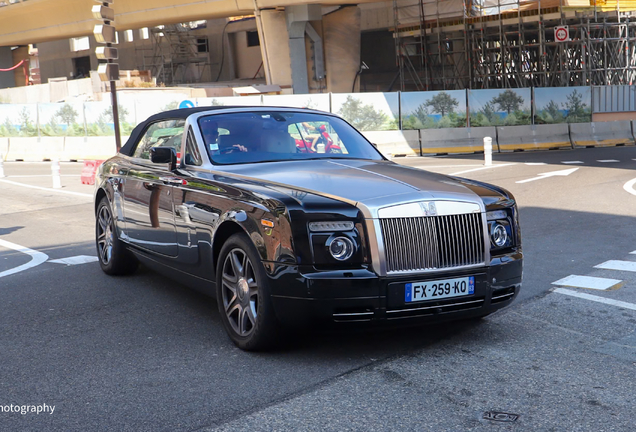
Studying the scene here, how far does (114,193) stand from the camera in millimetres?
7668

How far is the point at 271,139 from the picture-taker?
20.5 ft

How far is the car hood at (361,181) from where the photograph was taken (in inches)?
193

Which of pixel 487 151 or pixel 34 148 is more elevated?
pixel 34 148

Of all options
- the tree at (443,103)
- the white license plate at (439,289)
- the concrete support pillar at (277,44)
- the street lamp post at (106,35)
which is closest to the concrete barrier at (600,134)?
the tree at (443,103)

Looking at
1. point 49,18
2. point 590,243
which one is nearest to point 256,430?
point 590,243

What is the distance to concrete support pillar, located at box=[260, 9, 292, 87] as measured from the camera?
39812mm

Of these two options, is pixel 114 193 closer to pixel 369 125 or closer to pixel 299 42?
pixel 369 125

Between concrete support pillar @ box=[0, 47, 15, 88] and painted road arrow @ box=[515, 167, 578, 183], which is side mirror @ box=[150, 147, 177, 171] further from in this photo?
concrete support pillar @ box=[0, 47, 15, 88]

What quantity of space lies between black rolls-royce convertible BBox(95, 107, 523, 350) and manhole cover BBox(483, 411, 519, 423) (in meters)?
0.96

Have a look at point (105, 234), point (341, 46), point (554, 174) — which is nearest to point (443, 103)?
point (554, 174)

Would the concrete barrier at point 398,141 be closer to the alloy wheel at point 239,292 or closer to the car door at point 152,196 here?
the car door at point 152,196

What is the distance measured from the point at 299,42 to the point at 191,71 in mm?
19259

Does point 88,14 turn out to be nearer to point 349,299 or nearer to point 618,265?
point 618,265

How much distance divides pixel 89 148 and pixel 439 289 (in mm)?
25323
